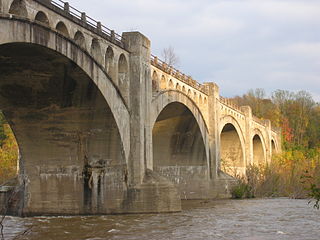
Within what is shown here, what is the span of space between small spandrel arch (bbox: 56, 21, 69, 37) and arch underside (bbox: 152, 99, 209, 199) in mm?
21317

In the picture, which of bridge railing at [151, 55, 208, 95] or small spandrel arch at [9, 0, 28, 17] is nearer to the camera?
small spandrel arch at [9, 0, 28, 17]

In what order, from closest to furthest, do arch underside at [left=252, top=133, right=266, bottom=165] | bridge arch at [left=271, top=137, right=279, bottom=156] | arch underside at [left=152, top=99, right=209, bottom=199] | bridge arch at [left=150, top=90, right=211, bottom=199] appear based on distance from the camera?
bridge arch at [left=150, top=90, right=211, bottom=199], arch underside at [left=152, top=99, right=209, bottom=199], arch underside at [left=252, top=133, right=266, bottom=165], bridge arch at [left=271, top=137, right=279, bottom=156]

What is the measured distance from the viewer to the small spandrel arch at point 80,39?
72.0ft

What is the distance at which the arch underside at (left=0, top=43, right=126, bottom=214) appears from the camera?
990 inches

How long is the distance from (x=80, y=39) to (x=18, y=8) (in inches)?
196

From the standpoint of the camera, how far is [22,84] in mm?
23234

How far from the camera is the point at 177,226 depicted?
2194cm

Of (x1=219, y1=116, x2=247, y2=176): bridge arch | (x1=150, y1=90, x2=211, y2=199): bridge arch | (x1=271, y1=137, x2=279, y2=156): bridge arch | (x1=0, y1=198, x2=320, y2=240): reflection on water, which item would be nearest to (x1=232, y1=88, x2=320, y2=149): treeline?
(x1=271, y1=137, x2=279, y2=156): bridge arch

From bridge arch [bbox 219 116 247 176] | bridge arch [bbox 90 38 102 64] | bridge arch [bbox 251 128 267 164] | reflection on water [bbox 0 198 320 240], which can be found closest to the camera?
reflection on water [bbox 0 198 320 240]

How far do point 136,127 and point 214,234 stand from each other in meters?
9.74

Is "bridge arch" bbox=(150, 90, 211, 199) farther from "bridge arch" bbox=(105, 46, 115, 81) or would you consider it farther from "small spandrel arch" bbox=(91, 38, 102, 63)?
"small spandrel arch" bbox=(91, 38, 102, 63)

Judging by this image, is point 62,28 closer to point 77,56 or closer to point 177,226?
point 77,56

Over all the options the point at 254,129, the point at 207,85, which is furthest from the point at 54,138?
the point at 254,129

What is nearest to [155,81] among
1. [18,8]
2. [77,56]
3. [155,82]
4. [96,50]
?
[155,82]
